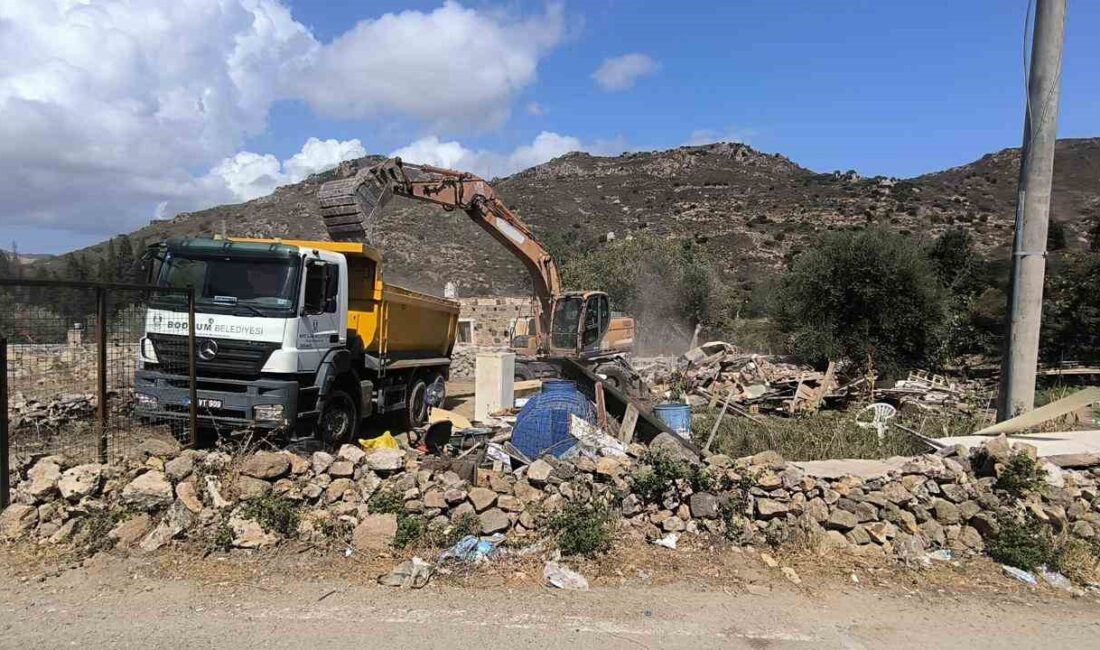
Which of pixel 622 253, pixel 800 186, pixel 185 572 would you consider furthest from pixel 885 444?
pixel 800 186

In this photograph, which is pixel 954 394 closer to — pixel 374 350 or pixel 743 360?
pixel 743 360

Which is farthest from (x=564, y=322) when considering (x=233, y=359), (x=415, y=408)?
(x=233, y=359)

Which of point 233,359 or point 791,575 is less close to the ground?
point 233,359

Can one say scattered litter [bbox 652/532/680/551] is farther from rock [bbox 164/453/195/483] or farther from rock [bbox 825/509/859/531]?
rock [bbox 164/453/195/483]

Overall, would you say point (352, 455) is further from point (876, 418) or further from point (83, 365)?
point (876, 418)

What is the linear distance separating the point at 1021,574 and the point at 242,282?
8.05 metres

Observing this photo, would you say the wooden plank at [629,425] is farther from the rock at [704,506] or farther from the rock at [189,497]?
the rock at [189,497]

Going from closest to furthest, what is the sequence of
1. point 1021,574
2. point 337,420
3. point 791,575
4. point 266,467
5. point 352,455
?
point 791,575 → point 1021,574 → point 266,467 → point 352,455 → point 337,420

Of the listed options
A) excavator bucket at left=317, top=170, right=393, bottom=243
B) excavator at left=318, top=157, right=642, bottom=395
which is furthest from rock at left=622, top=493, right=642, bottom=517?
excavator at left=318, top=157, right=642, bottom=395

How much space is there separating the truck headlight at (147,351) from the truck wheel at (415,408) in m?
4.11

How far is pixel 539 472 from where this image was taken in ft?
19.6

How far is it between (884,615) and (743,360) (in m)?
11.7

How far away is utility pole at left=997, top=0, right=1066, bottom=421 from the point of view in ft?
27.0

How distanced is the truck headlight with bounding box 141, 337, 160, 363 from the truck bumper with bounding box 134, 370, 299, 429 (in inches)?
11.1
